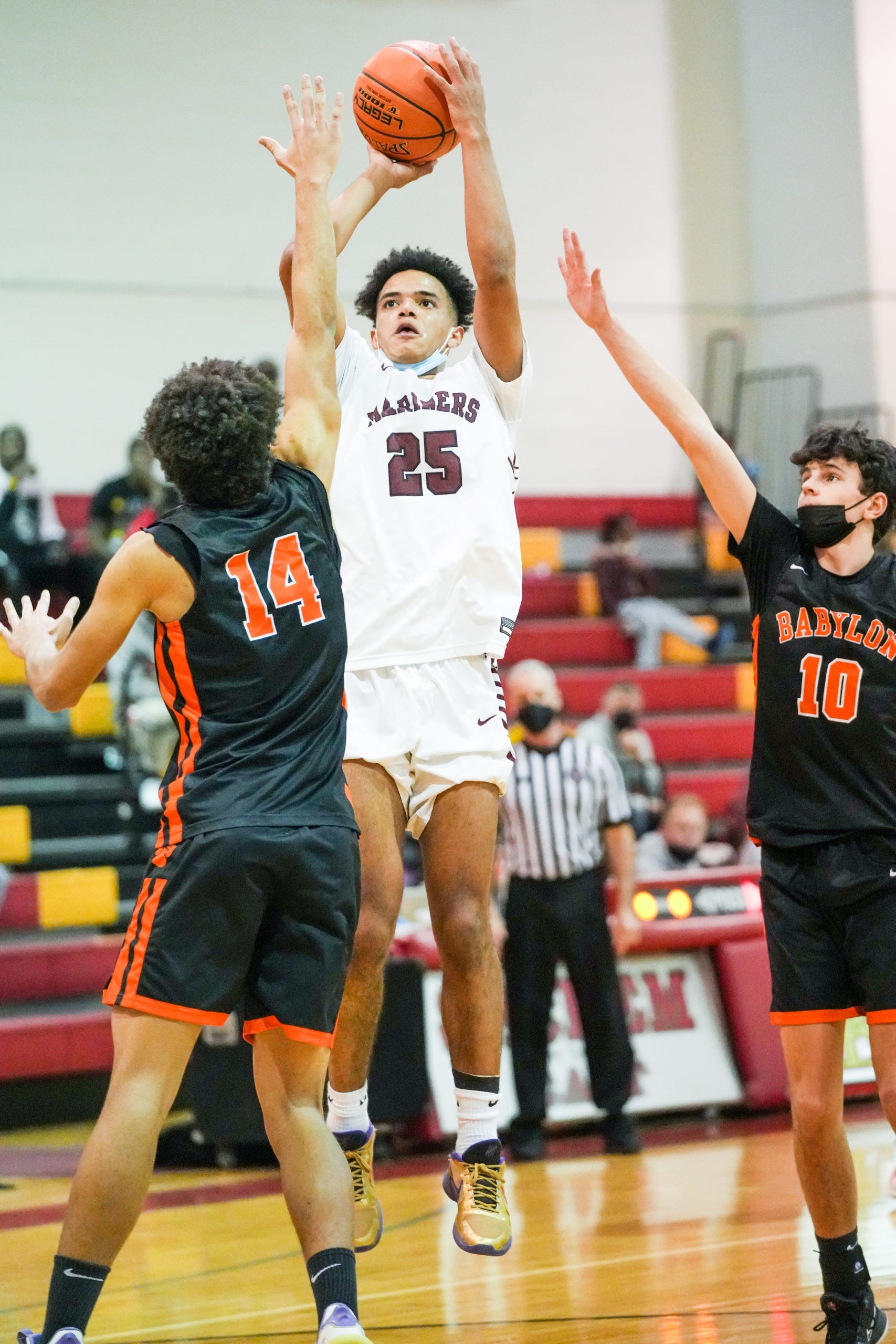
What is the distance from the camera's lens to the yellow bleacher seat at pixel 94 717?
11.0 meters

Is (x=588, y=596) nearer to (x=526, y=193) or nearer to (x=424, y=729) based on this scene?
(x=526, y=193)

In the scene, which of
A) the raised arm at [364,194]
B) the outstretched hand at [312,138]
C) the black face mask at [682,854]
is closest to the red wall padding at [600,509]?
the black face mask at [682,854]

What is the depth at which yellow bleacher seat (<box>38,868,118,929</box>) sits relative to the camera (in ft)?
31.4

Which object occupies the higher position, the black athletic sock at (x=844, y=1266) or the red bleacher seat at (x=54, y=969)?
the black athletic sock at (x=844, y=1266)

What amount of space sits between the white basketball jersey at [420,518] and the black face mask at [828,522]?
80 centimetres

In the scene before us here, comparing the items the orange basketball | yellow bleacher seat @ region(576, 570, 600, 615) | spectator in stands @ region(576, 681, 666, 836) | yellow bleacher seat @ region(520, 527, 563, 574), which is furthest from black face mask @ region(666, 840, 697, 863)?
the orange basketball

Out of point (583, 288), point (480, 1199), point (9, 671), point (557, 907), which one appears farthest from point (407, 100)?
point (9, 671)

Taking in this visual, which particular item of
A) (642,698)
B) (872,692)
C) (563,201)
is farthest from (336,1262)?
(563,201)

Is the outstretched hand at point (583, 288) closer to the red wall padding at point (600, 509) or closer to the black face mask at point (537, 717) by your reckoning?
the black face mask at point (537, 717)

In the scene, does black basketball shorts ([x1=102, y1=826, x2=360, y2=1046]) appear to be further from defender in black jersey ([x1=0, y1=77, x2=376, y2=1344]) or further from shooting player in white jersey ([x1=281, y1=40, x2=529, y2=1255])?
shooting player in white jersey ([x1=281, y1=40, x2=529, y2=1255])

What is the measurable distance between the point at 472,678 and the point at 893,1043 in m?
1.44

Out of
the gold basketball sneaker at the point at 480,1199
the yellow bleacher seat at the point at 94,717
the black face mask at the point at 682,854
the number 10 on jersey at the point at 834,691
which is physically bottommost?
the black face mask at the point at 682,854

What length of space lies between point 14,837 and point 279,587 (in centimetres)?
666

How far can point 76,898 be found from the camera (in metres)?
9.63
